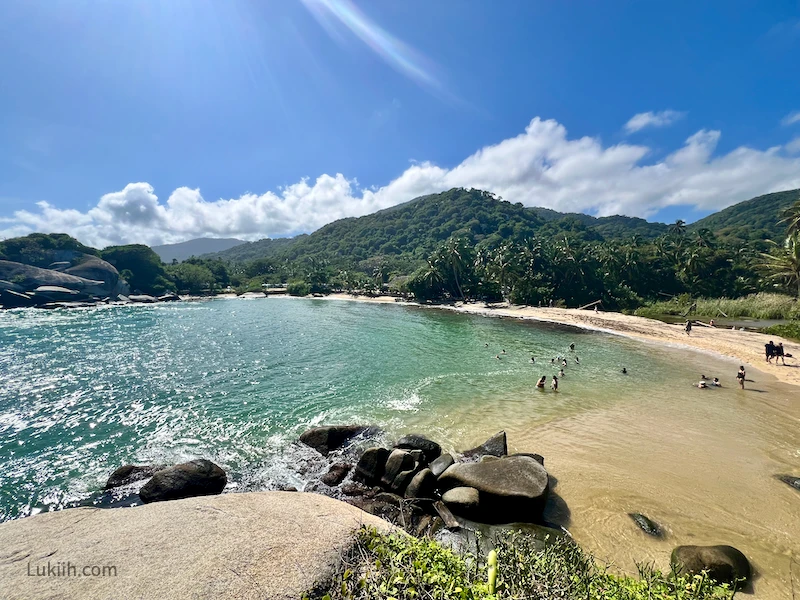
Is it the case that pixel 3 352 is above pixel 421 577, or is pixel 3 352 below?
below

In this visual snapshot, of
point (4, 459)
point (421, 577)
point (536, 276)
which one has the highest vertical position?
point (536, 276)

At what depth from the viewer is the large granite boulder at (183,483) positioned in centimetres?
1239

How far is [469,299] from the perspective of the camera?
278 feet

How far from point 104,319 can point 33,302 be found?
49.5 meters

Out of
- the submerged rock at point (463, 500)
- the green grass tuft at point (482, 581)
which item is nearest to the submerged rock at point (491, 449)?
the submerged rock at point (463, 500)

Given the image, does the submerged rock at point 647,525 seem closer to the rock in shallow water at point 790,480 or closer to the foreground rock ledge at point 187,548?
the rock in shallow water at point 790,480

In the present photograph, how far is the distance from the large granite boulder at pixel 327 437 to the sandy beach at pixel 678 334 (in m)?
31.9

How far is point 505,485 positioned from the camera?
12148 millimetres

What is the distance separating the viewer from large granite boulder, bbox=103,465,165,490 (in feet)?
45.5

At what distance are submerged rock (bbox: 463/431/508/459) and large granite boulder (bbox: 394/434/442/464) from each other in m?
1.38

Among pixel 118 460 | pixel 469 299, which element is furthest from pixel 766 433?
pixel 469 299

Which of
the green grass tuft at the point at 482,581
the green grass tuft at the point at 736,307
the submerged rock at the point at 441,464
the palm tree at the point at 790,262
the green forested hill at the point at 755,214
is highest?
the green forested hill at the point at 755,214

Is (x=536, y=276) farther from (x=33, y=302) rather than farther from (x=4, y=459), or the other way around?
(x=33, y=302)

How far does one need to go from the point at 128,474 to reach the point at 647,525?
1932 cm
